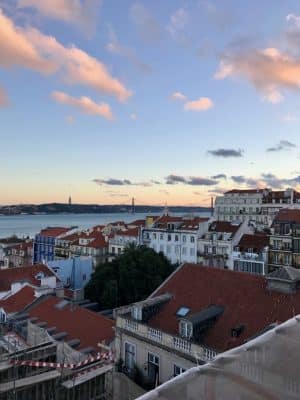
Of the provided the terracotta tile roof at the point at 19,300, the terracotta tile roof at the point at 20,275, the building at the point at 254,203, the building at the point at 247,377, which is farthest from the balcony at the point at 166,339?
the building at the point at 254,203

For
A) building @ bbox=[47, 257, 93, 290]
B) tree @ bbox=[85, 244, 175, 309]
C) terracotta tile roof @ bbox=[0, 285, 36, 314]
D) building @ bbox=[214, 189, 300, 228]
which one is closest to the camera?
terracotta tile roof @ bbox=[0, 285, 36, 314]

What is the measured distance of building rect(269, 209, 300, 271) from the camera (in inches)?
1827

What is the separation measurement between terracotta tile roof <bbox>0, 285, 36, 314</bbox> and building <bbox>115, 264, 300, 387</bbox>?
39.5 feet

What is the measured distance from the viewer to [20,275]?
3322 cm

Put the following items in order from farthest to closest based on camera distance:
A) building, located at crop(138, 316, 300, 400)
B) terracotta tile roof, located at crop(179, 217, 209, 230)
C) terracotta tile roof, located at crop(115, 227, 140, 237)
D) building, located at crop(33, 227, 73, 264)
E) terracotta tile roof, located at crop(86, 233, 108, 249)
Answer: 1. building, located at crop(33, 227, 73, 264)
2. terracotta tile roof, located at crop(86, 233, 108, 249)
3. terracotta tile roof, located at crop(115, 227, 140, 237)
4. terracotta tile roof, located at crop(179, 217, 209, 230)
5. building, located at crop(138, 316, 300, 400)

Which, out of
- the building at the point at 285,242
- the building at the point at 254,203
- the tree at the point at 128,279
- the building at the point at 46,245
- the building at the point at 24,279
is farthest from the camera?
the building at the point at 254,203

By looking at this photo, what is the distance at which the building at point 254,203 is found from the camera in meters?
88.3

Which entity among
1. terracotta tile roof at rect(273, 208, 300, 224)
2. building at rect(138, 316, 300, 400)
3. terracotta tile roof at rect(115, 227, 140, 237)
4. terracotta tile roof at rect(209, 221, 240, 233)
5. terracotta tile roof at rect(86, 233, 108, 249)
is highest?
terracotta tile roof at rect(273, 208, 300, 224)

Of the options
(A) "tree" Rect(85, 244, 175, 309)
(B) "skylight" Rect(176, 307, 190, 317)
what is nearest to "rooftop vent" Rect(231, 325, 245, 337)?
(B) "skylight" Rect(176, 307, 190, 317)

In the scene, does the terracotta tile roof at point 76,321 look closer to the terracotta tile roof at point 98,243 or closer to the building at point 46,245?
the terracotta tile roof at point 98,243

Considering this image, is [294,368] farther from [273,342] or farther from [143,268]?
[143,268]

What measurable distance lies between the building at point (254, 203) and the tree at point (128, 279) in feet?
174

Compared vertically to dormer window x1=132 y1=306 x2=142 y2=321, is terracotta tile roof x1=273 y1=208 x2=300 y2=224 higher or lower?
higher

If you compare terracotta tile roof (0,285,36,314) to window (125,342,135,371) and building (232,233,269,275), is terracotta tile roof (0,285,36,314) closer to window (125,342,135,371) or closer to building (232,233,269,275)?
window (125,342,135,371)
